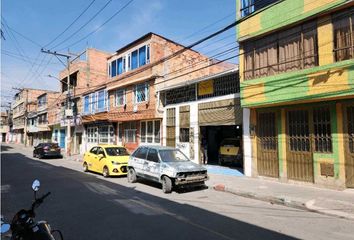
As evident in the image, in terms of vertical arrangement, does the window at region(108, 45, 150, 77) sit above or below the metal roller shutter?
above

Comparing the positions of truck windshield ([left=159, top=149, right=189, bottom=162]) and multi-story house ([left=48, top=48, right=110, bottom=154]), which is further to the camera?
multi-story house ([left=48, top=48, right=110, bottom=154])

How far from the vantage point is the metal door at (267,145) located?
13600mm

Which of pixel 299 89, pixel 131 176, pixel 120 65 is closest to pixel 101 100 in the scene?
pixel 120 65

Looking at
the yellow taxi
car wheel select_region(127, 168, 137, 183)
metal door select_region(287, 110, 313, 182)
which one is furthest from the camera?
the yellow taxi

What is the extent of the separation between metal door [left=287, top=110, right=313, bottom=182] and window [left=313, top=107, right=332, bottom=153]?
32 cm

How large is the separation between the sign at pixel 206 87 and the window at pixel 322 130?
701cm

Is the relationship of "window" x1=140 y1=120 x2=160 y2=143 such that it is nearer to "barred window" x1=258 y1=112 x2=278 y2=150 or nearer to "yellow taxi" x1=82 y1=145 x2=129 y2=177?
"yellow taxi" x1=82 y1=145 x2=129 y2=177

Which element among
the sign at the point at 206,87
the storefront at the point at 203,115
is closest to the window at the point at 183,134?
the storefront at the point at 203,115

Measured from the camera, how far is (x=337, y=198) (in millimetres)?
9984

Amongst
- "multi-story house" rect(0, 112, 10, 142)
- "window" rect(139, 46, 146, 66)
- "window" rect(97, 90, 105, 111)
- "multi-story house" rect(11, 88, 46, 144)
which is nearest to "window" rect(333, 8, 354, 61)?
"window" rect(139, 46, 146, 66)

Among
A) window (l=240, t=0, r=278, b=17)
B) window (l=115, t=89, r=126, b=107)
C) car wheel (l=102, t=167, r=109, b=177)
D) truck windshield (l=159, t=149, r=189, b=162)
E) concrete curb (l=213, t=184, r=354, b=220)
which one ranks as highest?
window (l=240, t=0, r=278, b=17)

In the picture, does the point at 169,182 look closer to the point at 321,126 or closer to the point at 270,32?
the point at 321,126

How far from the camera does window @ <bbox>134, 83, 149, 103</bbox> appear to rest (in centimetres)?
2373

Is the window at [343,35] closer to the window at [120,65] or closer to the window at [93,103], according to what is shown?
the window at [120,65]
